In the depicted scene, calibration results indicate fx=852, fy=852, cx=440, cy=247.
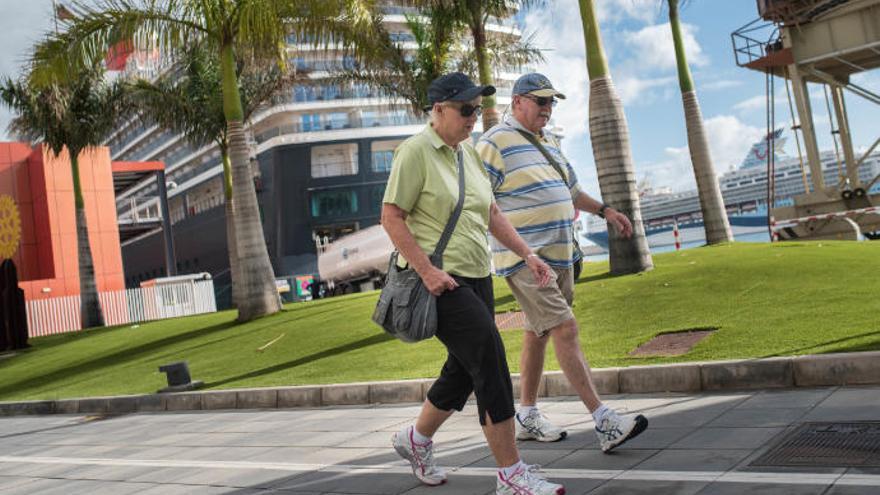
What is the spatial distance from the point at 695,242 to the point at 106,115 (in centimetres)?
5432

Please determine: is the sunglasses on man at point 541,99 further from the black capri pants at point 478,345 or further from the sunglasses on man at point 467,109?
the black capri pants at point 478,345

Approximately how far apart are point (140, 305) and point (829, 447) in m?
33.0

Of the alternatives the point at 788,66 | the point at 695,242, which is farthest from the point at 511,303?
the point at 695,242

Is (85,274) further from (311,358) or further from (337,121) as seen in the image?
(337,121)

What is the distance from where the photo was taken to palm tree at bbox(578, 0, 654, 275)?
1274 cm

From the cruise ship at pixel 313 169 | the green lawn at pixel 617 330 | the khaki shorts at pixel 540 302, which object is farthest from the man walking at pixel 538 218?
the cruise ship at pixel 313 169

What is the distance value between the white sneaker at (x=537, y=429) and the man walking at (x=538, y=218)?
0.26 m

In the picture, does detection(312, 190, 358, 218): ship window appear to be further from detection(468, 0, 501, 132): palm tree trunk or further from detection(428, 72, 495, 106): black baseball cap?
detection(428, 72, 495, 106): black baseball cap

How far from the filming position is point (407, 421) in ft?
21.6

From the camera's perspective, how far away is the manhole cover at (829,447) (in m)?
3.66

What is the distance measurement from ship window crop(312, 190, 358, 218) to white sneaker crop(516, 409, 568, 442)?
41891 mm

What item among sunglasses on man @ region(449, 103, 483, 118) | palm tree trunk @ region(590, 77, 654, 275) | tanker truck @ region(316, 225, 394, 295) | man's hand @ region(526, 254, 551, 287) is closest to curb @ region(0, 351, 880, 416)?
man's hand @ region(526, 254, 551, 287)

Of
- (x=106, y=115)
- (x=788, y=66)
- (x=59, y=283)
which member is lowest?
(x=59, y=283)

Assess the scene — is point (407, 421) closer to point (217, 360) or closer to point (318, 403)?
point (318, 403)
